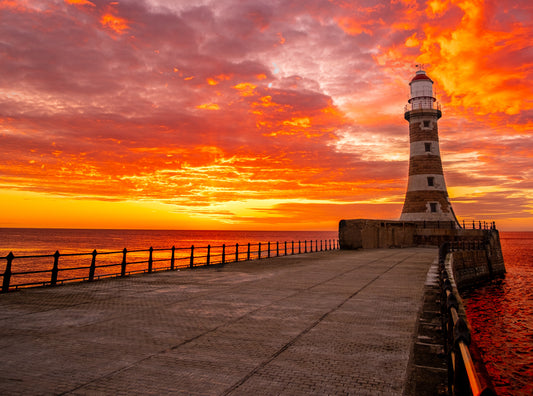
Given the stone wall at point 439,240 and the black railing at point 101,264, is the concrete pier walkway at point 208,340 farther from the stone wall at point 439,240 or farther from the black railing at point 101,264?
the stone wall at point 439,240

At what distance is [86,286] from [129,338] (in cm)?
691

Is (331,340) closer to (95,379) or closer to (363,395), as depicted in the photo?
(363,395)

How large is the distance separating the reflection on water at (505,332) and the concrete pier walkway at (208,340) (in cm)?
341

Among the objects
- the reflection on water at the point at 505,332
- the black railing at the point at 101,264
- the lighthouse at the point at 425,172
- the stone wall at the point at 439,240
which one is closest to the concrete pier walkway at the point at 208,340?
the black railing at the point at 101,264

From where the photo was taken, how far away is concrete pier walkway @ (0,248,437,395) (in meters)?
4.41

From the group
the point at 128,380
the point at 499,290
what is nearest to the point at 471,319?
the point at 499,290

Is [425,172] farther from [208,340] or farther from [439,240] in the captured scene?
[208,340]

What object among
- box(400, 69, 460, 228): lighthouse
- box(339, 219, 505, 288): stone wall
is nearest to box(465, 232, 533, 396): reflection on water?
box(339, 219, 505, 288): stone wall

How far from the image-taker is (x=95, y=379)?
14.7 ft

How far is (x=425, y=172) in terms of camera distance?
140 ft

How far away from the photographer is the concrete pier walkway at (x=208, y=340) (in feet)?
14.5

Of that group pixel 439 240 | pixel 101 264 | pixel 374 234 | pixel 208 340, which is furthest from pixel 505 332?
pixel 101 264

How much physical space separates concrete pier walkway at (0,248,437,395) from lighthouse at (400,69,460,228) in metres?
34.0

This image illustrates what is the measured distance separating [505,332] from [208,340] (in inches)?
608
